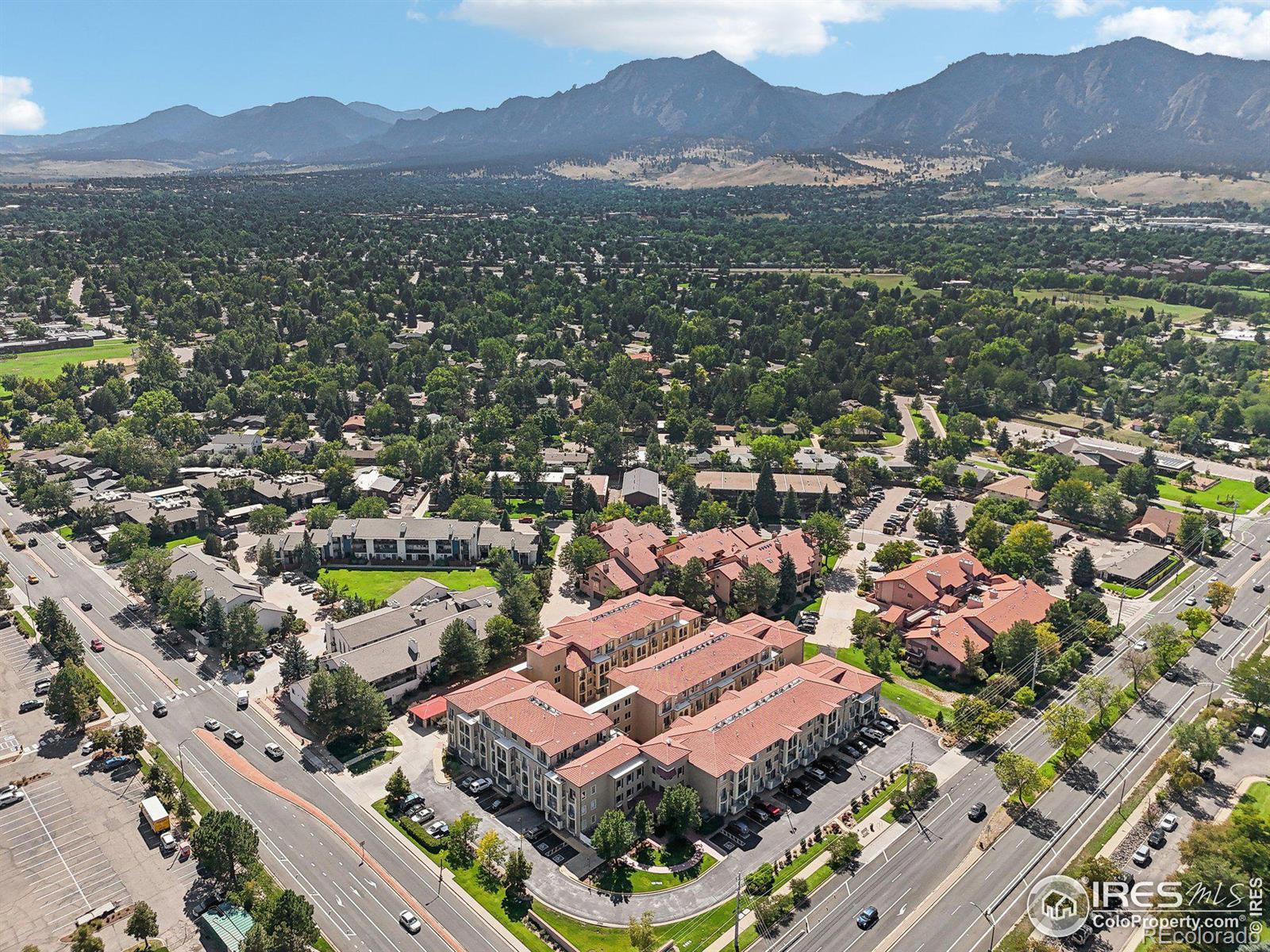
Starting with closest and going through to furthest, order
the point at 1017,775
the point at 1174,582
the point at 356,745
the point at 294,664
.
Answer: the point at 1017,775, the point at 356,745, the point at 294,664, the point at 1174,582

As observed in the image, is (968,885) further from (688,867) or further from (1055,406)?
(1055,406)

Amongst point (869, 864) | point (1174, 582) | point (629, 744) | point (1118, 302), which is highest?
point (1118, 302)

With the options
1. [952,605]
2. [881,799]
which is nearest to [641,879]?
[881,799]

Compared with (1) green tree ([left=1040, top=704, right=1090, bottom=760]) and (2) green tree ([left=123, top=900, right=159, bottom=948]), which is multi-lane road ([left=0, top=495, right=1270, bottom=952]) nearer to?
(1) green tree ([left=1040, top=704, right=1090, bottom=760])

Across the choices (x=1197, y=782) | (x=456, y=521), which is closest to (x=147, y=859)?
(x=456, y=521)

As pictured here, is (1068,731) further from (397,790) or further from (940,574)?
(397,790)

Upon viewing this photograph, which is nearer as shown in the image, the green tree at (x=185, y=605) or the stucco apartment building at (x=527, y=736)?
the stucco apartment building at (x=527, y=736)

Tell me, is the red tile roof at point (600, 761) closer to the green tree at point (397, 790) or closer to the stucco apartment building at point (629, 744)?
Answer: the stucco apartment building at point (629, 744)

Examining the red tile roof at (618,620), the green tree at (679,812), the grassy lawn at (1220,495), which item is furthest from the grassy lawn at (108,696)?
the grassy lawn at (1220,495)
